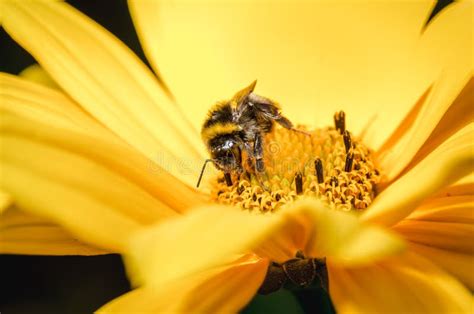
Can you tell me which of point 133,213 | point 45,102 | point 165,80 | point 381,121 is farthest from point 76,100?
point 381,121

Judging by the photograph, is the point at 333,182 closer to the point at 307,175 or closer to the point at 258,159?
the point at 307,175

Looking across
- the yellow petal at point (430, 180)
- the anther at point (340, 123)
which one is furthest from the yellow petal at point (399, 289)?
the anther at point (340, 123)

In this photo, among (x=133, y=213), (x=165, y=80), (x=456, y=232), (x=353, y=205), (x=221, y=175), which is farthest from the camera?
(x=165, y=80)

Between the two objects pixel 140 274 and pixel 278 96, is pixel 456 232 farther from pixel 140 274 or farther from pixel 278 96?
pixel 278 96

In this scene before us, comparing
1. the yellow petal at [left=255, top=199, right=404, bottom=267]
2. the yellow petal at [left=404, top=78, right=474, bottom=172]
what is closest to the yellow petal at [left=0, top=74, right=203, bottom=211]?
the yellow petal at [left=255, top=199, right=404, bottom=267]

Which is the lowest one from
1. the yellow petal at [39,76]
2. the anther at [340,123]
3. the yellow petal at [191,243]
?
the yellow petal at [191,243]

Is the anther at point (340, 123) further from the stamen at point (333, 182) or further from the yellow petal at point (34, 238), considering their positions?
the yellow petal at point (34, 238)
